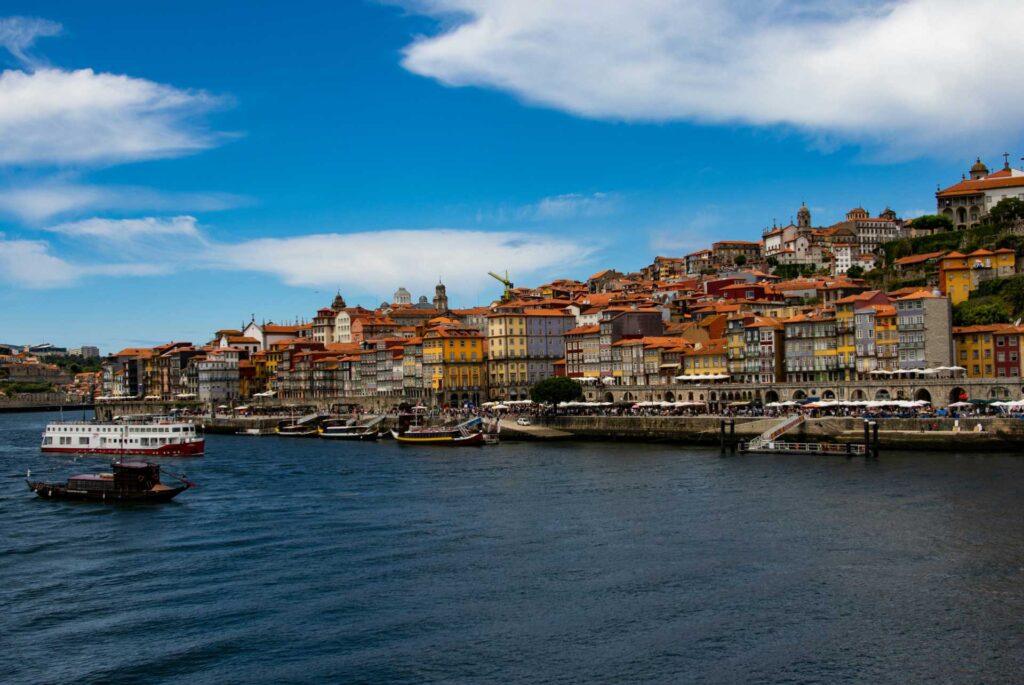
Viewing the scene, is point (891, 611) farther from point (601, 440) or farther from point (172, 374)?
point (172, 374)

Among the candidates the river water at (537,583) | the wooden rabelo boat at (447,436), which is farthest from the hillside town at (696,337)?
the river water at (537,583)

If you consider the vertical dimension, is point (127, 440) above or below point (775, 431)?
below

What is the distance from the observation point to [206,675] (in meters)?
20.7

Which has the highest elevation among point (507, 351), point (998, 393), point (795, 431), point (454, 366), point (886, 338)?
point (507, 351)

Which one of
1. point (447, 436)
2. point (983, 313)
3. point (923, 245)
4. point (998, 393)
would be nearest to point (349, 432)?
point (447, 436)

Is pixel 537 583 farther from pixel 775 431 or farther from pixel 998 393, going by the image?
pixel 998 393

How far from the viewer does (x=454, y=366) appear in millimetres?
101250

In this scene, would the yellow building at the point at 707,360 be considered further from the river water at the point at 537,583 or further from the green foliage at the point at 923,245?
the river water at the point at 537,583

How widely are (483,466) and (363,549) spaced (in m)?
24.5

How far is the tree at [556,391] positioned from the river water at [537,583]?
121 ft

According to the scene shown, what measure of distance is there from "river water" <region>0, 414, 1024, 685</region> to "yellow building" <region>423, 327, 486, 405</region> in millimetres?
54364

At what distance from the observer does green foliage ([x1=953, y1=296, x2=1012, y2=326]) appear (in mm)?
72500

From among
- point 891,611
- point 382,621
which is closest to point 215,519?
point 382,621

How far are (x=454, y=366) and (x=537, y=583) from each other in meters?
74.4
